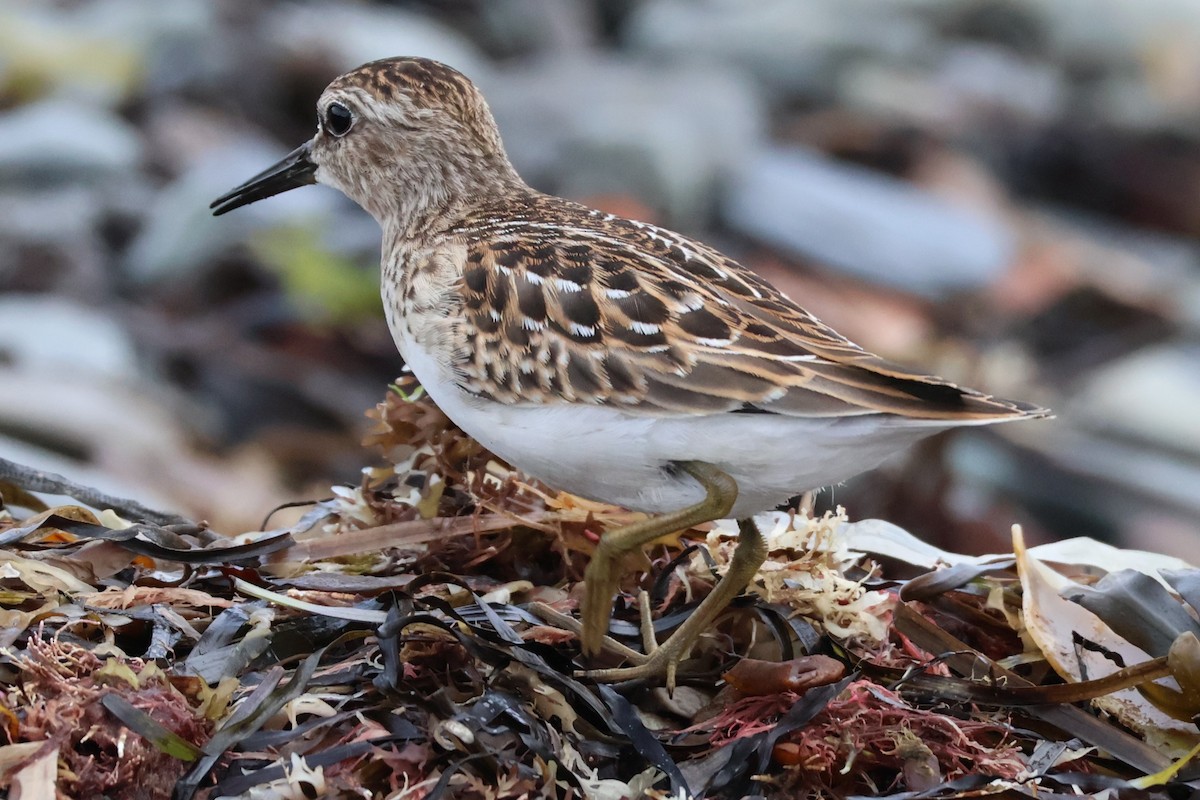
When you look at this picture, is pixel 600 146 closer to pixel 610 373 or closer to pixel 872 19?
pixel 872 19

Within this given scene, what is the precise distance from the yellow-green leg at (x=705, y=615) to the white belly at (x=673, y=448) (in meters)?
0.09

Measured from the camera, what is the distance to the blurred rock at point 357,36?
880 centimetres

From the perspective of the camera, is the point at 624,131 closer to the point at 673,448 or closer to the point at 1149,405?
the point at 1149,405

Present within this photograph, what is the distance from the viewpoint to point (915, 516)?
17.9ft

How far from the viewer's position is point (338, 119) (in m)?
3.34

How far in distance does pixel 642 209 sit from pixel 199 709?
232 inches

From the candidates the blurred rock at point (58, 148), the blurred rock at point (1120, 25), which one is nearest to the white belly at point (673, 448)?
the blurred rock at point (58, 148)

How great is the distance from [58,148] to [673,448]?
595 centimetres

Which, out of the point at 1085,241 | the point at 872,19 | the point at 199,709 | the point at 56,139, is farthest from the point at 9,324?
the point at 872,19

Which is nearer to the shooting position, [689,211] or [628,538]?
[628,538]

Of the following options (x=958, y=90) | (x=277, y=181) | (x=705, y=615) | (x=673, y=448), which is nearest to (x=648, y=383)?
(x=673, y=448)

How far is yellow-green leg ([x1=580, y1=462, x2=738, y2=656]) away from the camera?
2.44 m

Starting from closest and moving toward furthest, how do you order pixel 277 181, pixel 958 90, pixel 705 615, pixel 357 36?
1. pixel 705 615
2. pixel 277 181
3. pixel 357 36
4. pixel 958 90

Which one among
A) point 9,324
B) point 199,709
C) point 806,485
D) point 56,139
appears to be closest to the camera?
point 199,709
